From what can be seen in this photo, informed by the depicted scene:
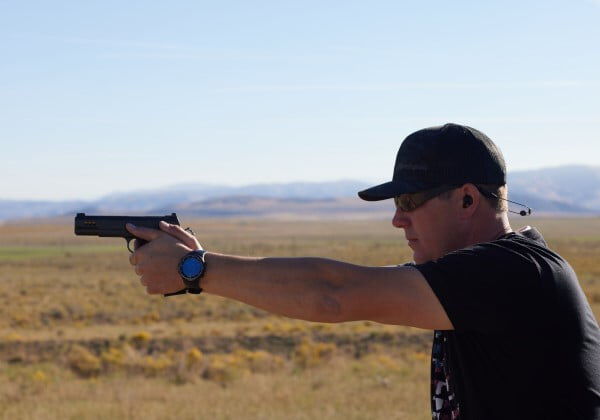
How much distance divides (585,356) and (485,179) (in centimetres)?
55

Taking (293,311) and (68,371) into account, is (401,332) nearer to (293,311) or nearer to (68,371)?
(68,371)

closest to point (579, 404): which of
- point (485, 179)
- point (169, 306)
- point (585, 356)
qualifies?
point (585, 356)

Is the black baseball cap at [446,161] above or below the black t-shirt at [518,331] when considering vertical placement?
above

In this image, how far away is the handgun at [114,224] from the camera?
8.58ft

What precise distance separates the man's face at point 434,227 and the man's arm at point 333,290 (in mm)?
327

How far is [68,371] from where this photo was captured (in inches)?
599

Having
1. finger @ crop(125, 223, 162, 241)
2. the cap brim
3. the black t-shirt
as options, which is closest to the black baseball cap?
the cap brim

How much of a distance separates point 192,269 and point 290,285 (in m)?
0.29

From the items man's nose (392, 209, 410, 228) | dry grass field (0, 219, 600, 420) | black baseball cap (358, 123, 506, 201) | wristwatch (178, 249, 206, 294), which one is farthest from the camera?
dry grass field (0, 219, 600, 420)

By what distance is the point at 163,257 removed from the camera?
7.68 ft

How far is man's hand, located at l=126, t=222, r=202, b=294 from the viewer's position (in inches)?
90.5

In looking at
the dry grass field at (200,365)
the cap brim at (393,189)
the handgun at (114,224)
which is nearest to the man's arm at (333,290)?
the cap brim at (393,189)

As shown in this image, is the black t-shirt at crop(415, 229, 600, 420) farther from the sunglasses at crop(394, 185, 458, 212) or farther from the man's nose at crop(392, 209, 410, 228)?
the man's nose at crop(392, 209, 410, 228)

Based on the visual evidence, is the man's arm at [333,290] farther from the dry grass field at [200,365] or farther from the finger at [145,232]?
the dry grass field at [200,365]
